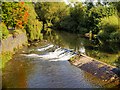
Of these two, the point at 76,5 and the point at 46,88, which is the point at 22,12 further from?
the point at 76,5

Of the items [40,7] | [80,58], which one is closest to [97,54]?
[80,58]

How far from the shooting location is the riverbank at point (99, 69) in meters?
17.1

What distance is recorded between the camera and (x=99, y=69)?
19062mm

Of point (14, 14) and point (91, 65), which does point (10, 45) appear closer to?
point (14, 14)

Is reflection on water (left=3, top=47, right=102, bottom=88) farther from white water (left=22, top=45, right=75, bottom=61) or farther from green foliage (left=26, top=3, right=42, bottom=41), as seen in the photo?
green foliage (left=26, top=3, right=42, bottom=41)

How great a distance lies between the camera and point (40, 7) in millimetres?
60656

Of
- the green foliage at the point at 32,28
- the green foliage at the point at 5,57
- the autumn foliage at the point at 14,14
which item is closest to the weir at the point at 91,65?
the green foliage at the point at 5,57

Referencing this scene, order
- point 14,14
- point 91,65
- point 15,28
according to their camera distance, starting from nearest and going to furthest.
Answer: point 91,65
point 14,14
point 15,28

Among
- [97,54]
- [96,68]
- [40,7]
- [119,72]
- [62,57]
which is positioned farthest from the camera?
[40,7]

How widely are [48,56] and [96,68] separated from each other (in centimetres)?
689

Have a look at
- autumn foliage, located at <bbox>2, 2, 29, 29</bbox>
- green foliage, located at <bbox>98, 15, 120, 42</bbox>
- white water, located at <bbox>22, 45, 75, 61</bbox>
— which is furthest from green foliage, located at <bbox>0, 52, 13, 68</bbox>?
green foliage, located at <bbox>98, 15, 120, 42</bbox>

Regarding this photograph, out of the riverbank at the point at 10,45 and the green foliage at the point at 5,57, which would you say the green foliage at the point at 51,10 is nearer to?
the riverbank at the point at 10,45

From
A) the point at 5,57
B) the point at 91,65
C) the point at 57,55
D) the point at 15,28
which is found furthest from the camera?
the point at 15,28

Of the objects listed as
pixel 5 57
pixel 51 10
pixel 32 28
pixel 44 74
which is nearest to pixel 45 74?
pixel 44 74
